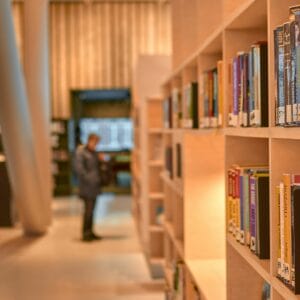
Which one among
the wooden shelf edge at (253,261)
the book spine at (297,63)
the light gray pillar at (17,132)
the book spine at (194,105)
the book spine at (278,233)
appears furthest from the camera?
the light gray pillar at (17,132)

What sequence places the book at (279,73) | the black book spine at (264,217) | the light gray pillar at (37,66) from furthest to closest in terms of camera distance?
1. the light gray pillar at (37,66)
2. the black book spine at (264,217)
3. the book at (279,73)

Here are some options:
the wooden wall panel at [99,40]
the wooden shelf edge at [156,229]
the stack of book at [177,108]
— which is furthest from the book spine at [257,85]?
the wooden wall panel at [99,40]

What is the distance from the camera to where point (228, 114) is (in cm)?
267

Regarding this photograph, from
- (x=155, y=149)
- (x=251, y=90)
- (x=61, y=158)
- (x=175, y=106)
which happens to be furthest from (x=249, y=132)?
(x=61, y=158)

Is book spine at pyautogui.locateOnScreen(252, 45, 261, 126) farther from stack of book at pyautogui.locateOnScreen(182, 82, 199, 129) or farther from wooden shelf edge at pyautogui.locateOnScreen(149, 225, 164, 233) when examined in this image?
wooden shelf edge at pyautogui.locateOnScreen(149, 225, 164, 233)

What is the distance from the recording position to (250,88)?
7.41 feet

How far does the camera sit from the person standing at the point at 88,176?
8.71 metres

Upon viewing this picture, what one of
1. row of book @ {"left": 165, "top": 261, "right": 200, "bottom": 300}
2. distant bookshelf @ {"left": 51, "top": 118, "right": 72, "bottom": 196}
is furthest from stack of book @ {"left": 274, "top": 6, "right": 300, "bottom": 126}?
distant bookshelf @ {"left": 51, "top": 118, "right": 72, "bottom": 196}

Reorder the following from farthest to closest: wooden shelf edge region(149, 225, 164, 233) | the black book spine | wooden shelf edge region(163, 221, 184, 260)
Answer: wooden shelf edge region(149, 225, 164, 233) → wooden shelf edge region(163, 221, 184, 260) → the black book spine

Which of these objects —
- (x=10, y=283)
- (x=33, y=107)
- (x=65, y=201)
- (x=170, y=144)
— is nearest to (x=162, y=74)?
(x=33, y=107)

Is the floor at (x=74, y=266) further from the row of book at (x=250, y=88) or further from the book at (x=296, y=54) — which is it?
the book at (x=296, y=54)

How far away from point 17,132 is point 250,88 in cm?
538

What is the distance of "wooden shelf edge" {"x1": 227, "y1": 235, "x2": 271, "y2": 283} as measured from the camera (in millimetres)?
2040

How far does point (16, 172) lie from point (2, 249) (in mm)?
1272
